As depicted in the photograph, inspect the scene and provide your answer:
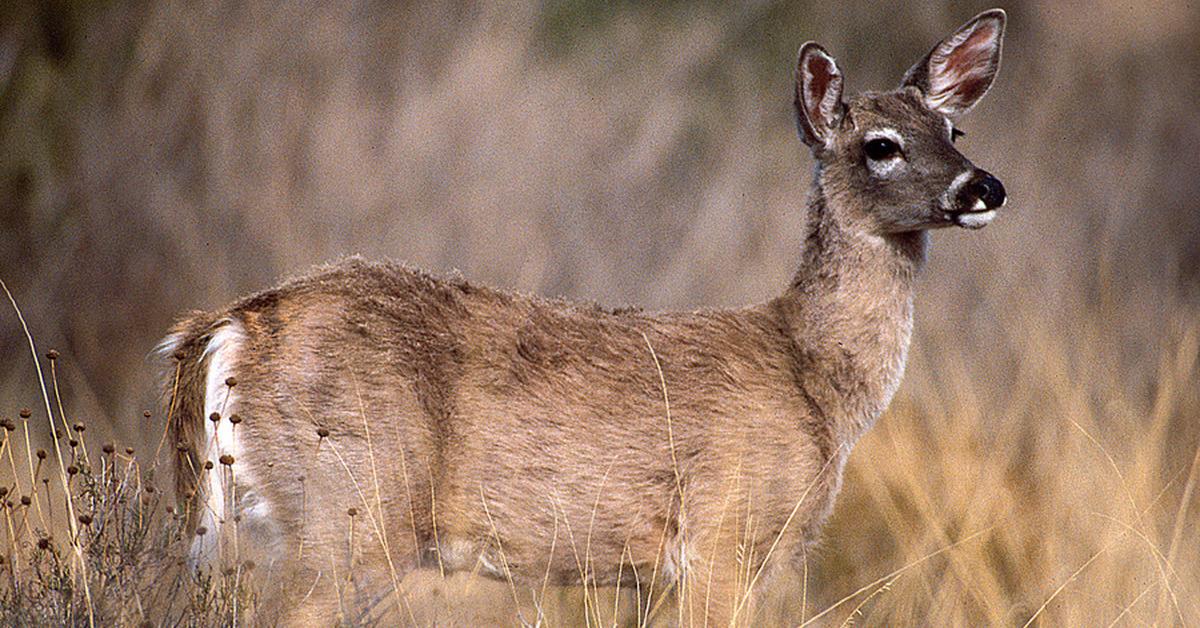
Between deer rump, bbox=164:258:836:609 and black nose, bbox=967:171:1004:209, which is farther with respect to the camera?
black nose, bbox=967:171:1004:209

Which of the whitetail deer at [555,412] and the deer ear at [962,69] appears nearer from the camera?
the whitetail deer at [555,412]

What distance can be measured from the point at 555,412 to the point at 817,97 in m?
1.55

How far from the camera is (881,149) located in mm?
5543

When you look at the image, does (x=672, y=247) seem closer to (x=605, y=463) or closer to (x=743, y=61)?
(x=743, y=61)

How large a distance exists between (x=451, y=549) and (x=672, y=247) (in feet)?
16.2

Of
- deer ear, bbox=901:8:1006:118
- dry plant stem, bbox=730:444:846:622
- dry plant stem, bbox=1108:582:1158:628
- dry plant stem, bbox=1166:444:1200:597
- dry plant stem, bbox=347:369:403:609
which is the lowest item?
dry plant stem, bbox=1108:582:1158:628

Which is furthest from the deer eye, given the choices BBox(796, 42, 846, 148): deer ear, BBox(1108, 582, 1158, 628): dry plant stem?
BBox(1108, 582, 1158, 628): dry plant stem

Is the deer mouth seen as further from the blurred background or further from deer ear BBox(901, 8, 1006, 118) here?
the blurred background

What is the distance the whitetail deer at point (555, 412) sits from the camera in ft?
15.0

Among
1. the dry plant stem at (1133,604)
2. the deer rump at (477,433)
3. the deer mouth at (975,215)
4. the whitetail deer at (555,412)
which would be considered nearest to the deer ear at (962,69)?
the whitetail deer at (555,412)

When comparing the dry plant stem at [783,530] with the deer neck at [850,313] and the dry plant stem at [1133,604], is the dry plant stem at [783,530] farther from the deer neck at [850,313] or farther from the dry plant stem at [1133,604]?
the dry plant stem at [1133,604]

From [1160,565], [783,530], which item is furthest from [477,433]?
[1160,565]

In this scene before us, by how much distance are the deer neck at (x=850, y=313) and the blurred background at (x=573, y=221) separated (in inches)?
31.1

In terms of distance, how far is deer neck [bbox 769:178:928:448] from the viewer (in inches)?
211
